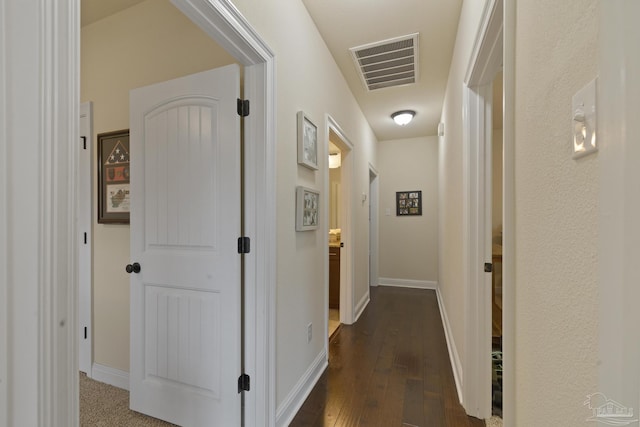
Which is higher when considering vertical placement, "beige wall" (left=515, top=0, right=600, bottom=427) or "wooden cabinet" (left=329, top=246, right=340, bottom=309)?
"beige wall" (left=515, top=0, right=600, bottom=427)

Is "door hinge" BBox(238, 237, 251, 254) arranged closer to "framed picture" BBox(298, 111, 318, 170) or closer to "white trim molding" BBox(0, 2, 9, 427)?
"framed picture" BBox(298, 111, 318, 170)

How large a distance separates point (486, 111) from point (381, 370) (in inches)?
81.3

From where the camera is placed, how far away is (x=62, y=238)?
0.63 m

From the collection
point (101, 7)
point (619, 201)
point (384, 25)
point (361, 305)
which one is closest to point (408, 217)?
point (361, 305)

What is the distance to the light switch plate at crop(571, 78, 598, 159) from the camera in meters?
0.47

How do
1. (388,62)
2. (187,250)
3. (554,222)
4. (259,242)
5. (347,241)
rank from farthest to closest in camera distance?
(347,241), (388,62), (187,250), (259,242), (554,222)

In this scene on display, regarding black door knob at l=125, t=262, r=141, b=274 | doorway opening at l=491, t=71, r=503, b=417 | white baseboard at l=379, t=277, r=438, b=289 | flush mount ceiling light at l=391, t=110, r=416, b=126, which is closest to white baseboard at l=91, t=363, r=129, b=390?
black door knob at l=125, t=262, r=141, b=274

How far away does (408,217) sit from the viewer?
509cm

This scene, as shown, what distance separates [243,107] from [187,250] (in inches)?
34.2

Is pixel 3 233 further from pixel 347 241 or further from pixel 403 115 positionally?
pixel 403 115

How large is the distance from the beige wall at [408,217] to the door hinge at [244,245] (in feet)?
13.5

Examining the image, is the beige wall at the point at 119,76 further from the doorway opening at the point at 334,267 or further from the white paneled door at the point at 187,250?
the doorway opening at the point at 334,267

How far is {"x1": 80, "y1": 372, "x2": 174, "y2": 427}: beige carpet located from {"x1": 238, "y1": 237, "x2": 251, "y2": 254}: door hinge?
1174 mm

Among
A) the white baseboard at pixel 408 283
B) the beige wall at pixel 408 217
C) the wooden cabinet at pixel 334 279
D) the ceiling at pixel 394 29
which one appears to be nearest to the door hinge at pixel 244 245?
the ceiling at pixel 394 29
